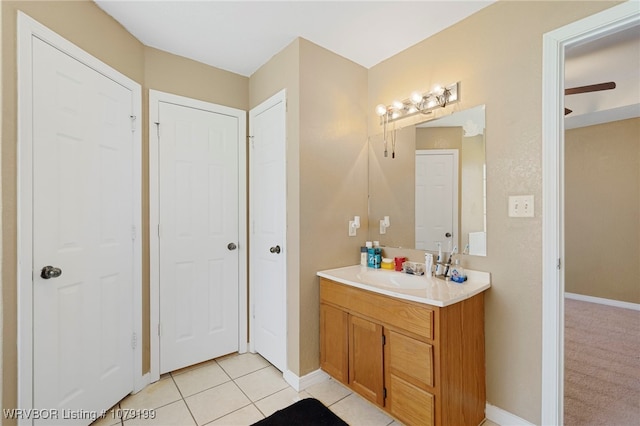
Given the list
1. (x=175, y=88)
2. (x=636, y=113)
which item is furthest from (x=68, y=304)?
(x=636, y=113)

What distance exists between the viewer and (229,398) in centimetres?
189

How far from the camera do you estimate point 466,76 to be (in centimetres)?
180

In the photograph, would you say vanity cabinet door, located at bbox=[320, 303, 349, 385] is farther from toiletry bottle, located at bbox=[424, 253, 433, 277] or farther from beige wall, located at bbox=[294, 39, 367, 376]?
toiletry bottle, located at bbox=[424, 253, 433, 277]

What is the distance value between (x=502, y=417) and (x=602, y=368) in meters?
1.31

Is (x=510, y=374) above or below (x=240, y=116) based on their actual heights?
below

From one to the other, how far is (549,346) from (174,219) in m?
2.50

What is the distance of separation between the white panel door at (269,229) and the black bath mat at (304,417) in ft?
1.25

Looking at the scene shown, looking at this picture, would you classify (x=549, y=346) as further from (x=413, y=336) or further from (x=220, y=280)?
(x=220, y=280)

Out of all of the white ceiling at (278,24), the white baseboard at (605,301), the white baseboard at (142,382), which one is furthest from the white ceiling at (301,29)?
the white baseboard at (605,301)

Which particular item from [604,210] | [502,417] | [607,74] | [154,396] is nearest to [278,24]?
[154,396]

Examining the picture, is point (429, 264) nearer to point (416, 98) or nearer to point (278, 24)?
point (416, 98)

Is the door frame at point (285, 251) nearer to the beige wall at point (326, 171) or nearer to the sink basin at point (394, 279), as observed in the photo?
the beige wall at point (326, 171)

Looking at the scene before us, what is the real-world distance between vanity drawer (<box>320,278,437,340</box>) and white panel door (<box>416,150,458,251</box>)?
2.08 ft

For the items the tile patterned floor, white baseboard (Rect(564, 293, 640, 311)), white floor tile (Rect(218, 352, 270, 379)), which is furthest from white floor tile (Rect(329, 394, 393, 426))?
white baseboard (Rect(564, 293, 640, 311))
